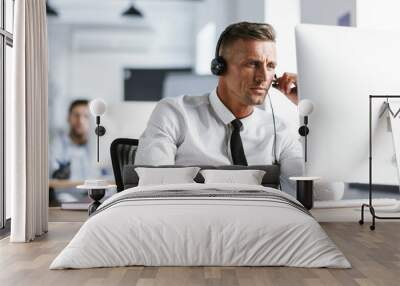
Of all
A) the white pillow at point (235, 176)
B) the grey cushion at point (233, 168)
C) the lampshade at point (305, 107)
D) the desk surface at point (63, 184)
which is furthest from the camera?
the desk surface at point (63, 184)

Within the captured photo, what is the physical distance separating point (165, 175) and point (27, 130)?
1324mm

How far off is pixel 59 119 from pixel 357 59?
135 inches

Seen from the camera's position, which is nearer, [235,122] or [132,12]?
[235,122]

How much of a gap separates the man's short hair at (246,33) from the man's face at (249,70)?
0.05 meters

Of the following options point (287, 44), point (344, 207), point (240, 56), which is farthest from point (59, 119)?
point (344, 207)

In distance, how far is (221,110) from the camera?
6.65 m

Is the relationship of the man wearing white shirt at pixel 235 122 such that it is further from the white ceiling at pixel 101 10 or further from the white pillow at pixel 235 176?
the white ceiling at pixel 101 10

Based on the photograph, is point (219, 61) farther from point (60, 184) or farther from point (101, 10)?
point (60, 184)

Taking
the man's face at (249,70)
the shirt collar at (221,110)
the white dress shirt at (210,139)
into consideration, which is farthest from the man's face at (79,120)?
the man's face at (249,70)

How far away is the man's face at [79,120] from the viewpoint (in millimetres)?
7113

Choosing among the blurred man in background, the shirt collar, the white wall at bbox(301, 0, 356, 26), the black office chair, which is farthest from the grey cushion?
the white wall at bbox(301, 0, 356, 26)

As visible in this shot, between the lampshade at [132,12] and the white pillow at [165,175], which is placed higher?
the lampshade at [132,12]

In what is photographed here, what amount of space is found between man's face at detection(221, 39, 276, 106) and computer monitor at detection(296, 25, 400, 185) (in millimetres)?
1230

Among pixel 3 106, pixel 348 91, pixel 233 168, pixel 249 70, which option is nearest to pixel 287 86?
pixel 249 70
